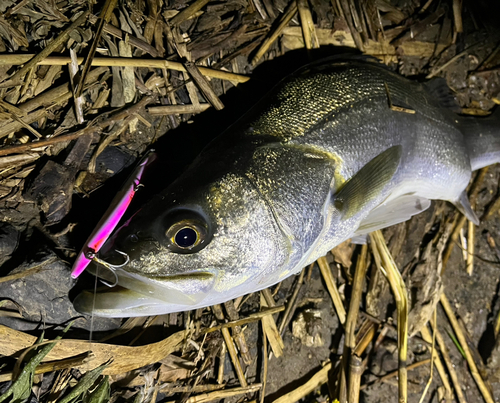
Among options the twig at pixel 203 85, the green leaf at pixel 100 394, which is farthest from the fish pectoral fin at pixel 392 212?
the green leaf at pixel 100 394

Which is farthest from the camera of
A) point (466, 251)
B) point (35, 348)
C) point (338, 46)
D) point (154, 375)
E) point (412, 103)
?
point (466, 251)

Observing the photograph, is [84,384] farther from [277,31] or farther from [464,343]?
Answer: [464,343]

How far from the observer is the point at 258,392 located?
2492 millimetres

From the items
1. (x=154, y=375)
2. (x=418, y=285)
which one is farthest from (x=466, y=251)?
(x=154, y=375)

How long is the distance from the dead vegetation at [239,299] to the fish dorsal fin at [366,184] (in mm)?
741

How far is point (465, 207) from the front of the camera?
2.79m

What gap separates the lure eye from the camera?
155cm

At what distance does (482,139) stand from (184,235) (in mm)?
2283

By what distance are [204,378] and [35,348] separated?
101 cm

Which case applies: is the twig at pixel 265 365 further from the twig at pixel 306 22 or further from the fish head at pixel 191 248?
the twig at pixel 306 22

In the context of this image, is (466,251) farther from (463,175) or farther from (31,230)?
(31,230)

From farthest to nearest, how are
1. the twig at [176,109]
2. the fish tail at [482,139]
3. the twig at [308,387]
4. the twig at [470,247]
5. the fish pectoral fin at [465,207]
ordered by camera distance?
the twig at [470,247]
the fish pectoral fin at [465,207]
the fish tail at [482,139]
the twig at [308,387]
the twig at [176,109]

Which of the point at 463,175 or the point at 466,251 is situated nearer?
the point at 463,175

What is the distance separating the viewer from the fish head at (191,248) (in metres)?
1.55
